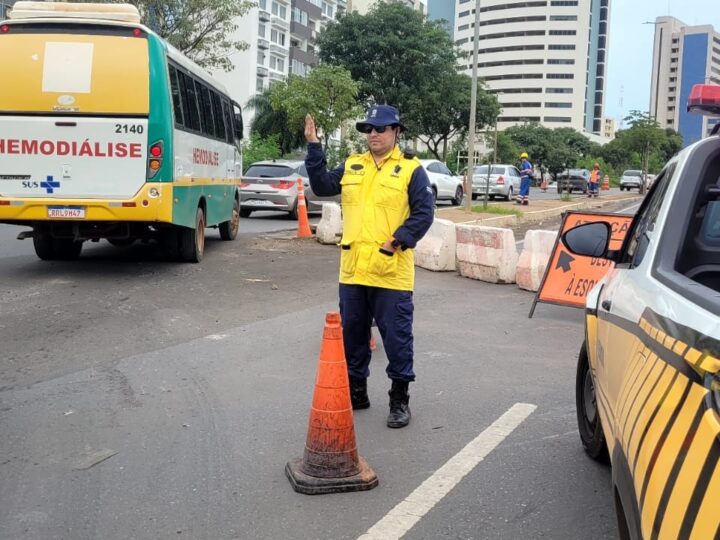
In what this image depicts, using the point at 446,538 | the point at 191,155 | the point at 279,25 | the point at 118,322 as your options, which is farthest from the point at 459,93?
the point at 446,538

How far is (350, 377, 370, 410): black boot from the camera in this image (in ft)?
16.9

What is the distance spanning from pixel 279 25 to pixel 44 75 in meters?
73.5

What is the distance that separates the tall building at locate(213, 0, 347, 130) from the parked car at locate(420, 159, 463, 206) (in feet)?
133

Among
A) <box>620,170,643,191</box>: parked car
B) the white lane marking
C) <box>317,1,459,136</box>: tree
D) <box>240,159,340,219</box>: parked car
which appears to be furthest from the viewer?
<box>620,170,643,191</box>: parked car

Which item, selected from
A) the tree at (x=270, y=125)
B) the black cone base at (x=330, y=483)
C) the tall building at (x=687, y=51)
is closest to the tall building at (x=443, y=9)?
the tree at (x=270, y=125)

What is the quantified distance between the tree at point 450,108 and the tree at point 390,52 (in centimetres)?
75

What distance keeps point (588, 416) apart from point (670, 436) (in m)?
2.55

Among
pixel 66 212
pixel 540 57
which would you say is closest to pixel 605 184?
pixel 66 212

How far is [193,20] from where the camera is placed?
31.5 m

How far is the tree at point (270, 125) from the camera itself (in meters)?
45.8

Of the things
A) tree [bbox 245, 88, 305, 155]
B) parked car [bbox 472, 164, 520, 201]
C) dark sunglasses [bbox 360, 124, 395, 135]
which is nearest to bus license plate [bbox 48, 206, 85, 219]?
dark sunglasses [bbox 360, 124, 395, 135]

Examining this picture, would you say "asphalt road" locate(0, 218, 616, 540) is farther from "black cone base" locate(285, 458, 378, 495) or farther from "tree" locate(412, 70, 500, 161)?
"tree" locate(412, 70, 500, 161)

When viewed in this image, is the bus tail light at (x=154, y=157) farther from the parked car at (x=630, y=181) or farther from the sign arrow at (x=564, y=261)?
the parked car at (x=630, y=181)

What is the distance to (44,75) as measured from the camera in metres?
9.46
